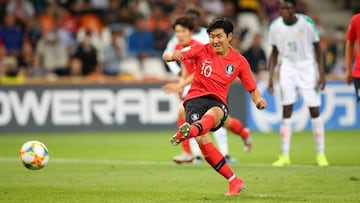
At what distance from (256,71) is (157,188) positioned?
43.7 feet

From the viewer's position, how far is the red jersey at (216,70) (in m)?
10.8

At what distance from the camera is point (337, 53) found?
26578mm

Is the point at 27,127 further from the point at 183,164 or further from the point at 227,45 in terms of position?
the point at 227,45

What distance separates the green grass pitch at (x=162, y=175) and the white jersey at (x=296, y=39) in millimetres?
1725

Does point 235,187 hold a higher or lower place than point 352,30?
lower

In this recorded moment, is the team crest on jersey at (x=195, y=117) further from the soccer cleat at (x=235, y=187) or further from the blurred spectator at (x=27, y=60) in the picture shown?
the blurred spectator at (x=27, y=60)

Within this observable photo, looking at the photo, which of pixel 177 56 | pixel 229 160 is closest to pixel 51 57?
pixel 229 160

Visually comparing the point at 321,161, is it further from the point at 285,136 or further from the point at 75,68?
the point at 75,68

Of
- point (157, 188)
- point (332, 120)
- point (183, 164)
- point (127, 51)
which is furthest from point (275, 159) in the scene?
point (127, 51)

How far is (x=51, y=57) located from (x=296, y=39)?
1132cm

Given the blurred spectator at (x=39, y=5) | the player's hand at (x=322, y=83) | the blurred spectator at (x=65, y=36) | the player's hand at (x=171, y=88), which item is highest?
the player's hand at (x=171, y=88)

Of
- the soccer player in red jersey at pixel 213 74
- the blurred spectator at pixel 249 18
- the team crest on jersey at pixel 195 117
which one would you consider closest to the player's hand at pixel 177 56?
the soccer player in red jersey at pixel 213 74

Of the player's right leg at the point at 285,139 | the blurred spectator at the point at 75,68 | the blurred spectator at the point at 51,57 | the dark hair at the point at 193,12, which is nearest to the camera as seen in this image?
the player's right leg at the point at 285,139

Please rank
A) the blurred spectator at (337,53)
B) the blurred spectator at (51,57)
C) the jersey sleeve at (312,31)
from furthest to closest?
the blurred spectator at (337,53) → the blurred spectator at (51,57) → the jersey sleeve at (312,31)
